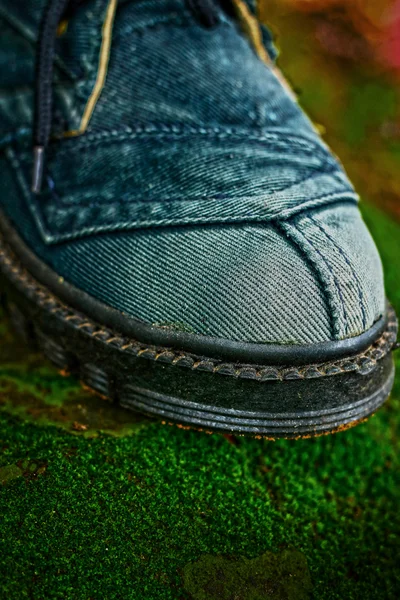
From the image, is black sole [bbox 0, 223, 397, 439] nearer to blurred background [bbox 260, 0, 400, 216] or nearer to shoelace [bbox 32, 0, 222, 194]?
shoelace [bbox 32, 0, 222, 194]

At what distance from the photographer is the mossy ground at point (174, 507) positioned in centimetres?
94

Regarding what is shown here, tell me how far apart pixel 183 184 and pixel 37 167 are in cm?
33

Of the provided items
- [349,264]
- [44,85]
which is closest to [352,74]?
[44,85]

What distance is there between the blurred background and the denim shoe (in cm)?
120

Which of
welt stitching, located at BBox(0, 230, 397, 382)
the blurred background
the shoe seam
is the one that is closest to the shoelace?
welt stitching, located at BBox(0, 230, 397, 382)

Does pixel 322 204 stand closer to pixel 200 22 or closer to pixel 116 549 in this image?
pixel 200 22

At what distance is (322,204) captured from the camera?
1.06 metres

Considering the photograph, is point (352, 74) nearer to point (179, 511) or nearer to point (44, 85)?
point (44, 85)

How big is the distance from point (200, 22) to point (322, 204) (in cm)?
52

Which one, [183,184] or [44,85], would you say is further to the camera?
[44,85]

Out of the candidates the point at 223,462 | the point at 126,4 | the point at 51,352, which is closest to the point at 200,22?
the point at 126,4

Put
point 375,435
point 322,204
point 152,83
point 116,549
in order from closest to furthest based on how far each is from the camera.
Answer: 1. point 116,549
2. point 322,204
3. point 152,83
4. point 375,435

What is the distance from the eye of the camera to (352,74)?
10.2ft

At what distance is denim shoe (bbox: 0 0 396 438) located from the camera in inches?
38.6
